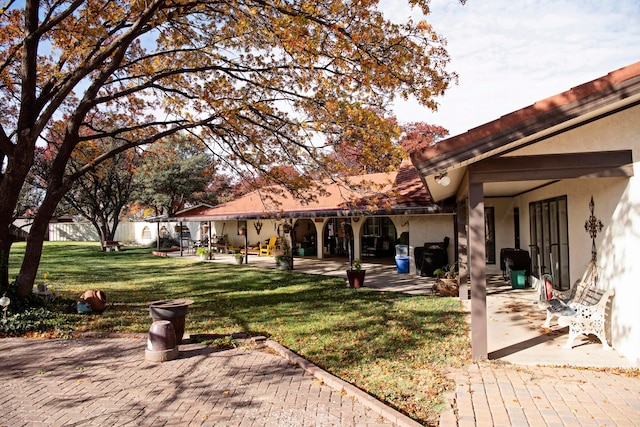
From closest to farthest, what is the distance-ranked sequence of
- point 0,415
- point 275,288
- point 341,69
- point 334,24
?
point 0,415 → point 334,24 → point 341,69 → point 275,288

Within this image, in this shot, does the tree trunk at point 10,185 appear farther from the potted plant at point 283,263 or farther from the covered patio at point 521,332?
the potted plant at point 283,263

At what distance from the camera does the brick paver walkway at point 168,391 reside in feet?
13.6

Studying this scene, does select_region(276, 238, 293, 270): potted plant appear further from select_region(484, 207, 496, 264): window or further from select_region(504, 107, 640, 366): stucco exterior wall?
select_region(504, 107, 640, 366): stucco exterior wall

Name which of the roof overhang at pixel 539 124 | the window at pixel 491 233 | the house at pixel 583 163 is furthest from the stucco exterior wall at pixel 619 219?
the window at pixel 491 233

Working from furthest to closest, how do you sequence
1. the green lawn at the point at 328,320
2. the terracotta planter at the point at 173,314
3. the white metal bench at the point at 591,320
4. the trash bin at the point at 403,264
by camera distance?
the trash bin at the point at 403,264, the terracotta planter at the point at 173,314, the white metal bench at the point at 591,320, the green lawn at the point at 328,320

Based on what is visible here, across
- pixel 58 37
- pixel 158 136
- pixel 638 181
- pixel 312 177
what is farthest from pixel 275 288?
pixel 638 181

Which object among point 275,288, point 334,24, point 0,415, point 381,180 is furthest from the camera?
point 381,180

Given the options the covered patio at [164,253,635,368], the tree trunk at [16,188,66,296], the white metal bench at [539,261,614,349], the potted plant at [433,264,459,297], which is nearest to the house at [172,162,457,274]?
the covered patio at [164,253,635,368]

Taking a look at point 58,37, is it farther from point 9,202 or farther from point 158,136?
point 9,202

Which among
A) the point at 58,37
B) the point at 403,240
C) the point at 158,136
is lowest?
the point at 403,240

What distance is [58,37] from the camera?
9.70 metres

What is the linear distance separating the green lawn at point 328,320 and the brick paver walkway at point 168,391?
Result: 566 millimetres

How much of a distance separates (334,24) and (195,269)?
42.8 feet

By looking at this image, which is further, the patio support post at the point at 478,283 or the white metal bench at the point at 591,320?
the white metal bench at the point at 591,320
